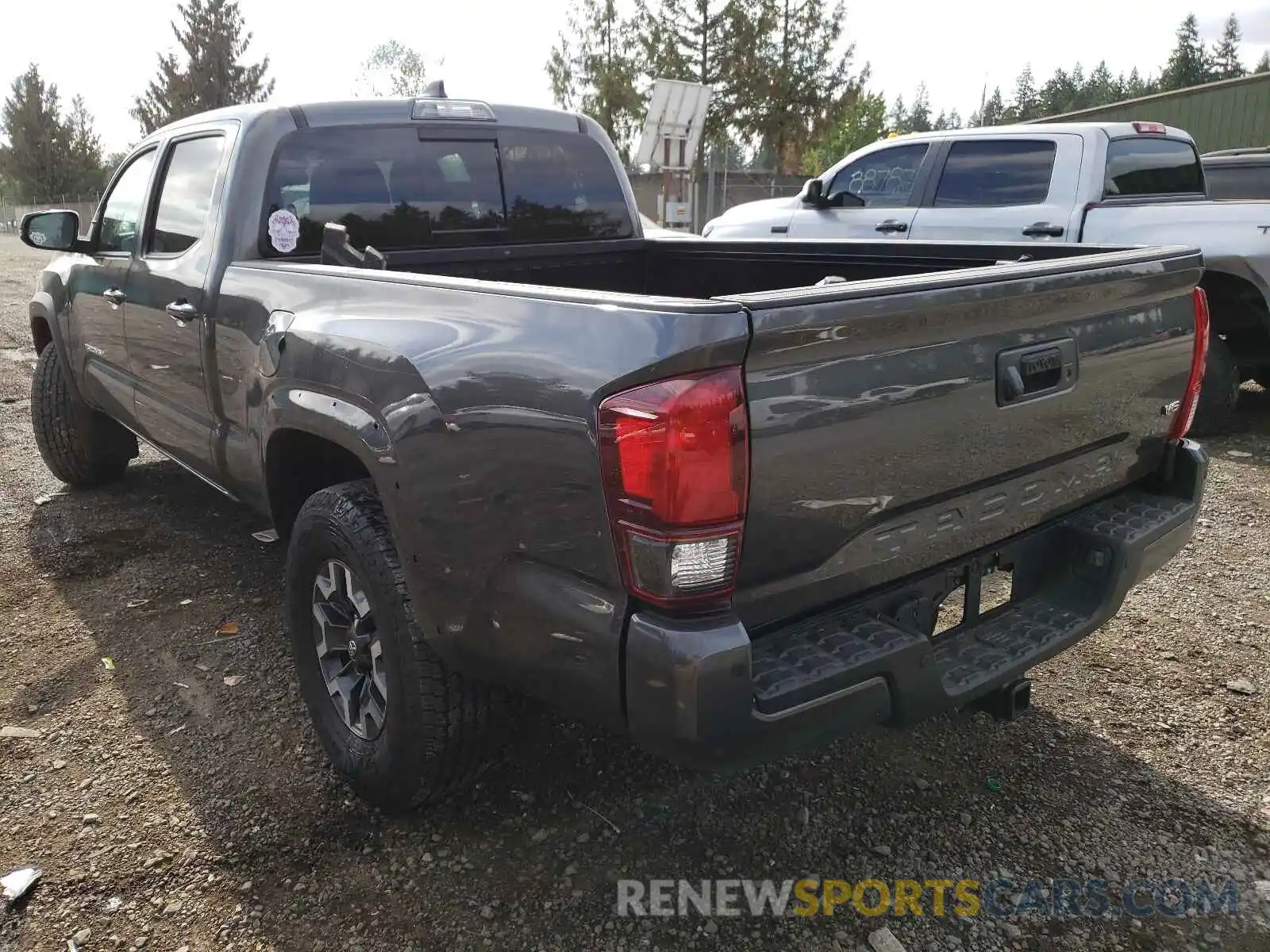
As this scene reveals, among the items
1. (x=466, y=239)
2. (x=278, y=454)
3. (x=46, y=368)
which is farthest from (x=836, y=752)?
(x=46, y=368)

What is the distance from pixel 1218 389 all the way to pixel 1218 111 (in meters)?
15.7

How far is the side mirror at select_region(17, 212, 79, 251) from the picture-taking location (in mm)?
4250

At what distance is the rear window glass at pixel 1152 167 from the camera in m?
6.69

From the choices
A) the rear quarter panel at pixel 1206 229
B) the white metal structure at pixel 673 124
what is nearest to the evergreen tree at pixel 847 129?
the white metal structure at pixel 673 124

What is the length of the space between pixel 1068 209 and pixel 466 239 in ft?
14.9

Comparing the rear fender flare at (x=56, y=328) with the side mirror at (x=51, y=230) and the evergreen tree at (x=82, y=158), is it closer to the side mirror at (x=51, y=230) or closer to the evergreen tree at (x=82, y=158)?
the side mirror at (x=51, y=230)

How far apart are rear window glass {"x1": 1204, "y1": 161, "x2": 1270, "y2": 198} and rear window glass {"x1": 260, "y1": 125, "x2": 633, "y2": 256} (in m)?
6.54

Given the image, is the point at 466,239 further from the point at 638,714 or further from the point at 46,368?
the point at 46,368

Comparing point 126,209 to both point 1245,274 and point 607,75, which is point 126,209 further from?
point 607,75

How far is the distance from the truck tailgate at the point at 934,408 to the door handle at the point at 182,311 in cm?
237

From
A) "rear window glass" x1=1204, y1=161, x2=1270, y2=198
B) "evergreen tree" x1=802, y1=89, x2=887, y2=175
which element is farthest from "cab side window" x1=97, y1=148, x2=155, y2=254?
"evergreen tree" x1=802, y1=89, x2=887, y2=175

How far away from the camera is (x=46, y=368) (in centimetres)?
516

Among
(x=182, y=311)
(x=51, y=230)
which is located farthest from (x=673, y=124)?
(x=182, y=311)

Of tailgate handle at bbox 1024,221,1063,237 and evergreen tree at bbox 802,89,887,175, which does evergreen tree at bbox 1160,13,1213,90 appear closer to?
evergreen tree at bbox 802,89,887,175
